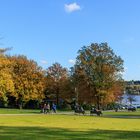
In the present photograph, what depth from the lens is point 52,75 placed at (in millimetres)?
119312

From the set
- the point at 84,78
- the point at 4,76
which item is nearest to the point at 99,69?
the point at 84,78

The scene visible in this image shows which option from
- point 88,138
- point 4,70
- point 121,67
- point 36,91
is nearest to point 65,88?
point 36,91

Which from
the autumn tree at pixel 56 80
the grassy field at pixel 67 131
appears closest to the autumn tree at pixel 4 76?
the autumn tree at pixel 56 80

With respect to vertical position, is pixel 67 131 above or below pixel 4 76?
below

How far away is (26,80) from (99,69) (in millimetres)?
16730

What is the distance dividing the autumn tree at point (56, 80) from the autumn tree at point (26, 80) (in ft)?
19.8

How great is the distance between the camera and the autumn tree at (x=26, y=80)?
104m

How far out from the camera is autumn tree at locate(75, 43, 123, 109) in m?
101

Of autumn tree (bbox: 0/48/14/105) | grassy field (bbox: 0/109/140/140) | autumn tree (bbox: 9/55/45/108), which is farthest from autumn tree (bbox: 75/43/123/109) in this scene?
grassy field (bbox: 0/109/140/140)

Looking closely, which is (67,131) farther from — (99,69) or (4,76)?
(99,69)

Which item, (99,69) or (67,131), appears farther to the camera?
(99,69)

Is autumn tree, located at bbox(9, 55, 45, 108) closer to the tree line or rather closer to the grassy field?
the tree line

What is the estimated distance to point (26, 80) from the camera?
105m

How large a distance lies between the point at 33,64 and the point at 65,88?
9715mm
